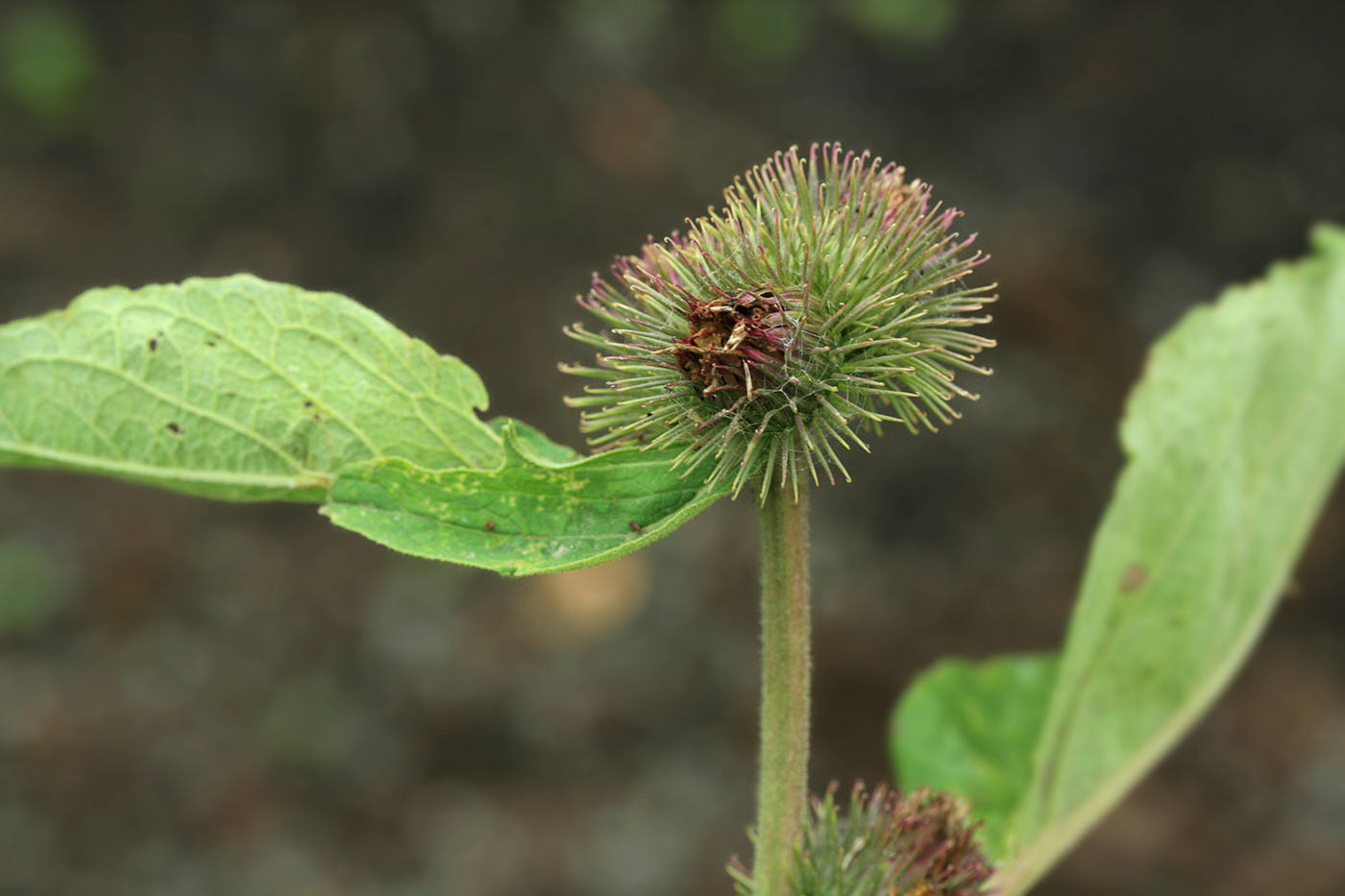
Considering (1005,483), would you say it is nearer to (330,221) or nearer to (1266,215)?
(1266,215)

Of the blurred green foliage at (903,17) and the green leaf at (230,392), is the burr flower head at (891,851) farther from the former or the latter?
the blurred green foliage at (903,17)

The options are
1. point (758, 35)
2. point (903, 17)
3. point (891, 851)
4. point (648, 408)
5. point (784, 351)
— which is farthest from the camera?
point (758, 35)

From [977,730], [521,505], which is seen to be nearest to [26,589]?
[977,730]

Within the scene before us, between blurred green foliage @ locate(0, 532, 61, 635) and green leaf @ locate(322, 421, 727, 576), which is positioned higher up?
blurred green foliage @ locate(0, 532, 61, 635)

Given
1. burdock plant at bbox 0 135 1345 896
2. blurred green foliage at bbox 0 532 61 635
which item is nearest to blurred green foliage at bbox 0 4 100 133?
blurred green foliage at bbox 0 532 61 635

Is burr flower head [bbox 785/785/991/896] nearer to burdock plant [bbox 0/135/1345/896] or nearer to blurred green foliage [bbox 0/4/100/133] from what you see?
burdock plant [bbox 0/135/1345/896]

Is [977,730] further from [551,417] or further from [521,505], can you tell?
[551,417]

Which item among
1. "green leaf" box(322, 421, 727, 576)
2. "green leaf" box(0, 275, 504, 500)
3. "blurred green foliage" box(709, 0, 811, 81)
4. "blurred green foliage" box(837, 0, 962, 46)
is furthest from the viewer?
"blurred green foliage" box(709, 0, 811, 81)
